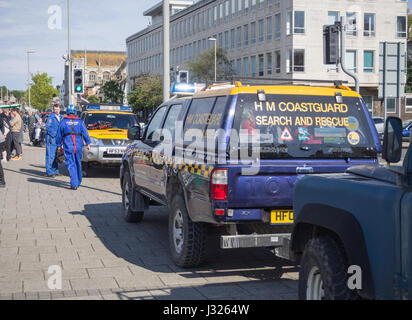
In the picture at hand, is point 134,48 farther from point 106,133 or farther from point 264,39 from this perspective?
point 106,133

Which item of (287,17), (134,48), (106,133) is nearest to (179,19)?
(134,48)

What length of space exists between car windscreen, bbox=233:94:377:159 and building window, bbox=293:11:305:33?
53748 millimetres

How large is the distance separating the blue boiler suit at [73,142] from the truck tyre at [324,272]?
10085mm

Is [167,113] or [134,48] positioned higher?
[134,48]

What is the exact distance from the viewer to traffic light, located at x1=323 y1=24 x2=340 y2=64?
14383 mm

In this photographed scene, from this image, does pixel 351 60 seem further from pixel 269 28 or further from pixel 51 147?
pixel 51 147

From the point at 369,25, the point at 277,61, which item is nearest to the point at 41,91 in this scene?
the point at 277,61

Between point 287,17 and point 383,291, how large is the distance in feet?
189

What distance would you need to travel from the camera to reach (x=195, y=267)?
21.7ft

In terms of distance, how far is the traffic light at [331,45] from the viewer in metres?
14.4

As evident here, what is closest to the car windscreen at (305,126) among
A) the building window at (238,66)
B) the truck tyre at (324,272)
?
the truck tyre at (324,272)

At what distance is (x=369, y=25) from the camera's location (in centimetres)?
6050

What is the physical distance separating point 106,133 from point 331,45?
6.54 metres
